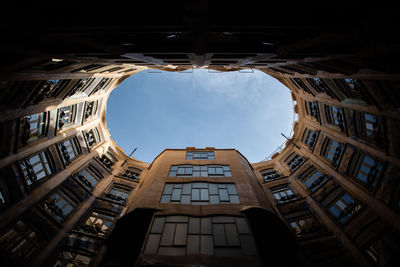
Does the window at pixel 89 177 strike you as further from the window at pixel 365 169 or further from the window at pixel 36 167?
the window at pixel 365 169

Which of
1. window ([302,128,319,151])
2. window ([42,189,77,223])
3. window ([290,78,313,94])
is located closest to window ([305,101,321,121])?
window ([290,78,313,94])

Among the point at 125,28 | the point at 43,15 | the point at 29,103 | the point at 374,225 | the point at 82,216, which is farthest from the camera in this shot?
the point at 82,216

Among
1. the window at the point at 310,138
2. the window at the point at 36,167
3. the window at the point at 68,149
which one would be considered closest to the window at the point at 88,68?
the window at the point at 68,149

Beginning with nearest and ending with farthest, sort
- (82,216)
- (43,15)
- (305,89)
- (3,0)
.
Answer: (3,0) → (43,15) → (82,216) → (305,89)

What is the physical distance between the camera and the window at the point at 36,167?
43.5 ft

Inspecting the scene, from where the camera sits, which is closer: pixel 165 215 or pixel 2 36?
pixel 2 36

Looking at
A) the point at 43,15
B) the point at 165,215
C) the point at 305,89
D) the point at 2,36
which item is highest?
the point at 305,89

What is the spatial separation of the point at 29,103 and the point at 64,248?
34.5 feet

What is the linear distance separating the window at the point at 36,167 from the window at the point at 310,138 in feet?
86.2

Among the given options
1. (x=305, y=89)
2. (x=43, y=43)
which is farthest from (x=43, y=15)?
(x=305, y=89)

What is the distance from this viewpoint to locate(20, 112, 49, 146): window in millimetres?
13164

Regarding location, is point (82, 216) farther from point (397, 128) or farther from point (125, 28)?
point (397, 128)

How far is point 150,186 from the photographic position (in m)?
15.6

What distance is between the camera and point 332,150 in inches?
725
